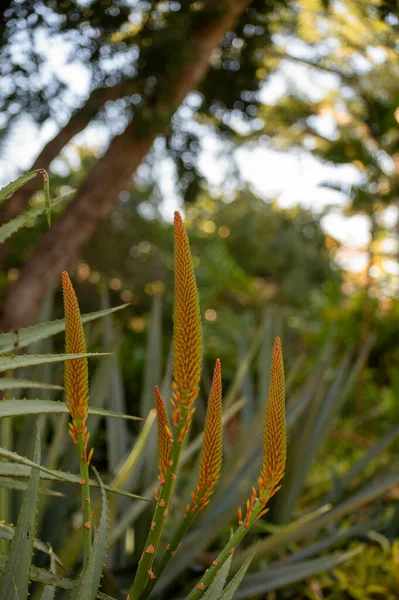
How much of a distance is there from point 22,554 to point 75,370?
0.57 ft

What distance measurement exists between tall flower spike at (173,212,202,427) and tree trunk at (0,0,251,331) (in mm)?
2482

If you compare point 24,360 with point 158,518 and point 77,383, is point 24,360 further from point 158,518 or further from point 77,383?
point 158,518

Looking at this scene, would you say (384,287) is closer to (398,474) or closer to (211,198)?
(211,198)

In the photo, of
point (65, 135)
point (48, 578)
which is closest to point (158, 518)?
point (48, 578)

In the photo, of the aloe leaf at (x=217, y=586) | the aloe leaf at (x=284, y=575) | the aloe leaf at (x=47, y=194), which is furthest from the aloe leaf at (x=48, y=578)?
the aloe leaf at (x=284, y=575)

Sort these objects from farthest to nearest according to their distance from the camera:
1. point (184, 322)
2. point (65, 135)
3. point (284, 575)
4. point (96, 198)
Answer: point (96, 198), point (65, 135), point (284, 575), point (184, 322)

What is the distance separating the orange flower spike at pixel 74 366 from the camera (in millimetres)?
570

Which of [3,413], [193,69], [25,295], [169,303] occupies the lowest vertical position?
[169,303]

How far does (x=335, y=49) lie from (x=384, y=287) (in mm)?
3873

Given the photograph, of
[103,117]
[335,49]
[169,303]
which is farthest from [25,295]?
[335,49]

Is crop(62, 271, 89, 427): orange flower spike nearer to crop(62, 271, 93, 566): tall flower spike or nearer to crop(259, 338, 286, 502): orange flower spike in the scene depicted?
crop(62, 271, 93, 566): tall flower spike

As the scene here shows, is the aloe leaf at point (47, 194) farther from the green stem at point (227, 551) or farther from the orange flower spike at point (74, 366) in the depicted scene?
the green stem at point (227, 551)

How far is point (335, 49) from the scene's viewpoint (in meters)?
6.01

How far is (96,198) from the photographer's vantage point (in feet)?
9.96
